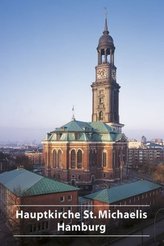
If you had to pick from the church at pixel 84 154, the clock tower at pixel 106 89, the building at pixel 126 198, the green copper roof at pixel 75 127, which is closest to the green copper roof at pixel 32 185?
the building at pixel 126 198

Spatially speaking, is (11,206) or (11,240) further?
(11,206)

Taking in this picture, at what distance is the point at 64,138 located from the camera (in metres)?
65.3

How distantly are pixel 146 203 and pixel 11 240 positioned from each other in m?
23.0

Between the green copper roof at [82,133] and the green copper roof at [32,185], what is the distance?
2445 centimetres

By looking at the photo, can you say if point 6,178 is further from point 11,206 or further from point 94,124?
point 94,124

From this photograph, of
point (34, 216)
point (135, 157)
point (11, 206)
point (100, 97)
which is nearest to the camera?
point (34, 216)

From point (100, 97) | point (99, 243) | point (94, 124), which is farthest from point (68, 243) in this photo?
point (100, 97)

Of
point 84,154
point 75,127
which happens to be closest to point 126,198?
point 84,154

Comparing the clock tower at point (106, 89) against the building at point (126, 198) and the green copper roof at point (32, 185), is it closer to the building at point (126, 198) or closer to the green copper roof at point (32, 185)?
the building at point (126, 198)

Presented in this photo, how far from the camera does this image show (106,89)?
79.7m

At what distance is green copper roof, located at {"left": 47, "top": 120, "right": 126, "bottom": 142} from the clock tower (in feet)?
33.2

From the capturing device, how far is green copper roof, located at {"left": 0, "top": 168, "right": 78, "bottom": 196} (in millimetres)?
33625

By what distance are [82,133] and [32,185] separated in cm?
3198

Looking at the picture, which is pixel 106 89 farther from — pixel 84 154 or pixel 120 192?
pixel 120 192
